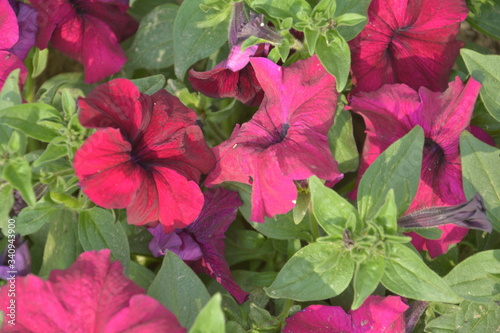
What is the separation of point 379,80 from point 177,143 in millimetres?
538

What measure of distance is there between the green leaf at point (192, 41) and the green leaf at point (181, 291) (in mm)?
482

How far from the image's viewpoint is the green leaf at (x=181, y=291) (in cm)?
121

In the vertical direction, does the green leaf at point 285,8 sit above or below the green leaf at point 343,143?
above

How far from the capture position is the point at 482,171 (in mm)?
1241

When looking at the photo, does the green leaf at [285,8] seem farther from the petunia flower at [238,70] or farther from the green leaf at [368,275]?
the green leaf at [368,275]

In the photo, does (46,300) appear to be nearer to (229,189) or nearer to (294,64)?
(229,189)

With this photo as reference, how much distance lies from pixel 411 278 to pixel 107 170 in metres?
0.60

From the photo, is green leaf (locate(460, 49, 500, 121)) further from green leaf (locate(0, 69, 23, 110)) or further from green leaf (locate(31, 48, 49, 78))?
green leaf (locate(31, 48, 49, 78))

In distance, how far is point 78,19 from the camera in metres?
1.55

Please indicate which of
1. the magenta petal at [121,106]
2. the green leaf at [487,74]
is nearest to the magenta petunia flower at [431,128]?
the green leaf at [487,74]

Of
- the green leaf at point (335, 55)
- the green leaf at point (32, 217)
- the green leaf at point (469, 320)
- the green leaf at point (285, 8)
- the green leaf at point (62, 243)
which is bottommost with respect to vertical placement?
the green leaf at point (469, 320)

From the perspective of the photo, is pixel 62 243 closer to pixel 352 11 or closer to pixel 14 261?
pixel 14 261

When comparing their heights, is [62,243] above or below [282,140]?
below

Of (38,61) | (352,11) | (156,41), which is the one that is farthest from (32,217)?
(352,11)
